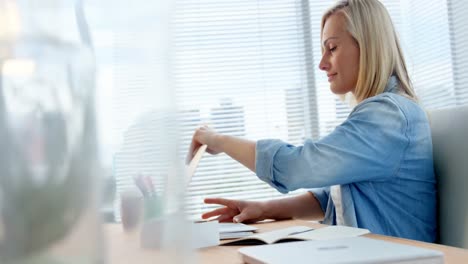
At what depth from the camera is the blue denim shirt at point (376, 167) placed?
1.31m

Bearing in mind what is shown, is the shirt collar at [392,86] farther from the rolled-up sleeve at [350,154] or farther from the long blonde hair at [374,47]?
the rolled-up sleeve at [350,154]

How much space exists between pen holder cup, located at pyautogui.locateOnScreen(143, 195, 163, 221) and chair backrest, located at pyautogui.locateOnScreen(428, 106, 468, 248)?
0.94 metres

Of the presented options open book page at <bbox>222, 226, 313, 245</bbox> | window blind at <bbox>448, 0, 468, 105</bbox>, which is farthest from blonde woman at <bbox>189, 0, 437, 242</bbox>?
window blind at <bbox>448, 0, 468, 105</bbox>

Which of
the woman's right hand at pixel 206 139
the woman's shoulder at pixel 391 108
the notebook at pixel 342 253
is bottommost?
the notebook at pixel 342 253

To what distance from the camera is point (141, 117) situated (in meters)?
0.33

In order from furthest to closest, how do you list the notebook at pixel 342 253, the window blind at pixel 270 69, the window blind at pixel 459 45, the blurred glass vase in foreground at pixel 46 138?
the window blind at pixel 270 69, the window blind at pixel 459 45, the notebook at pixel 342 253, the blurred glass vase in foreground at pixel 46 138

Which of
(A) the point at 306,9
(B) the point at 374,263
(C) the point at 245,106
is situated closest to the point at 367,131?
(B) the point at 374,263

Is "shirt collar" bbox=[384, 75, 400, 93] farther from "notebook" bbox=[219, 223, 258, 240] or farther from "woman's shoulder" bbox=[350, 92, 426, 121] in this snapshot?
"notebook" bbox=[219, 223, 258, 240]

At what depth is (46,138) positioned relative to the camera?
0.93 feet

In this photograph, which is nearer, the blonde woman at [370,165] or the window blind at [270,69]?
the blonde woman at [370,165]

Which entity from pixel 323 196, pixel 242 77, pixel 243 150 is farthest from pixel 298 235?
pixel 242 77

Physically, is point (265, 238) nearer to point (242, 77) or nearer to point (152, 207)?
point (152, 207)

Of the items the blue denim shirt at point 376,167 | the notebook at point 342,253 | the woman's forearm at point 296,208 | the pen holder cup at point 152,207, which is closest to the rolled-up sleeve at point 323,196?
the woman's forearm at point 296,208

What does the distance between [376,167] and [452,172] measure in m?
0.17
